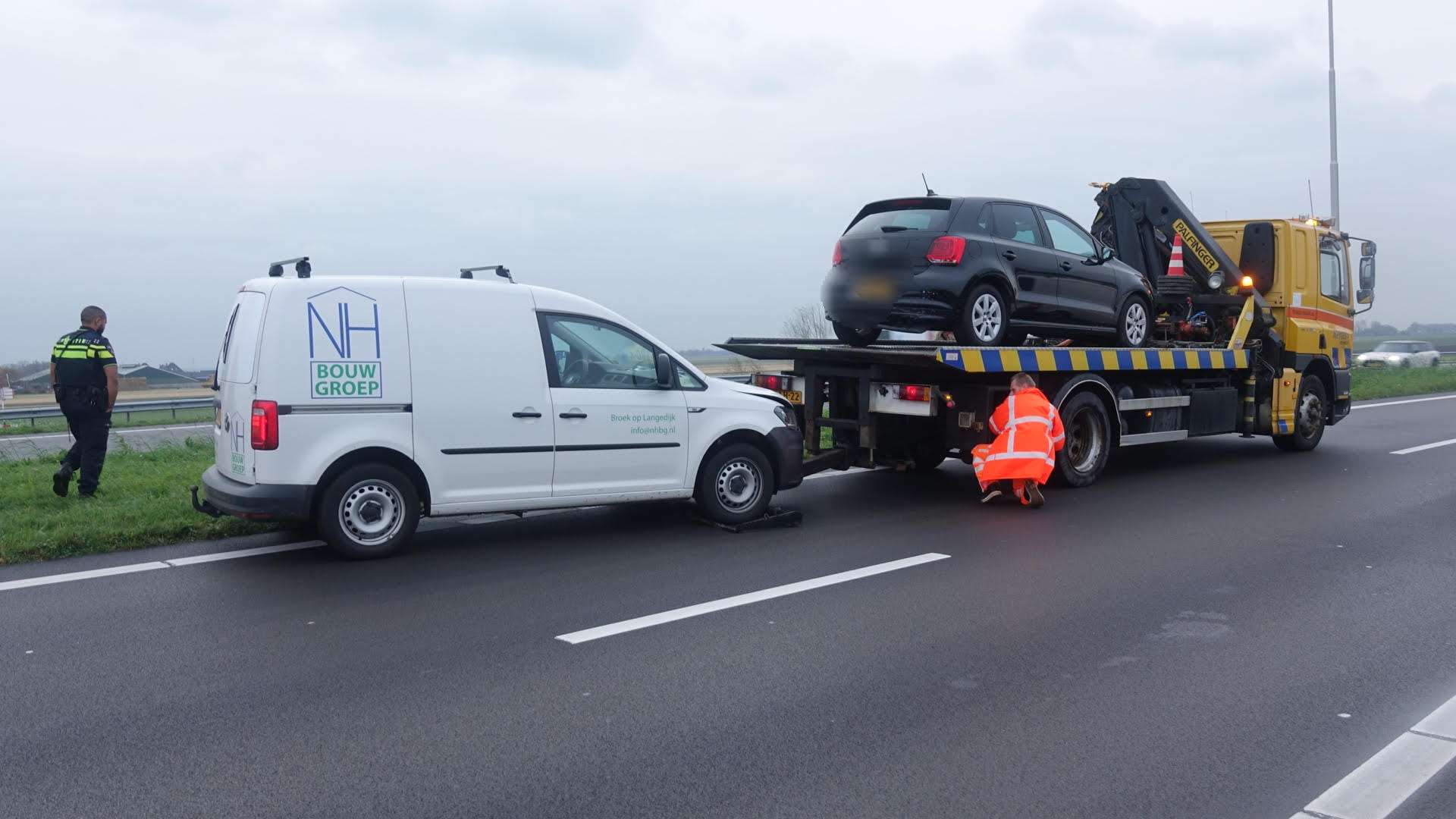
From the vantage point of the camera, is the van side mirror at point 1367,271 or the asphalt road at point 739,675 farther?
the van side mirror at point 1367,271

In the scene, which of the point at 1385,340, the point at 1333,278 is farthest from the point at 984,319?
the point at 1385,340

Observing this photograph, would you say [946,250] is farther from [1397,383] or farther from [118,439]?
[1397,383]

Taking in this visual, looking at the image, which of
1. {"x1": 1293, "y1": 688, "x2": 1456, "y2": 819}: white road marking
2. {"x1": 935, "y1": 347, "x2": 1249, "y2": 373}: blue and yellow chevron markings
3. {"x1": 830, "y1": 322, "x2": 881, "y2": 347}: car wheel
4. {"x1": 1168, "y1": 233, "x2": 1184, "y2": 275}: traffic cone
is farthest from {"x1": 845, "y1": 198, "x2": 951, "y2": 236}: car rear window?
{"x1": 1293, "y1": 688, "x2": 1456, "y2": 819}: white road marking

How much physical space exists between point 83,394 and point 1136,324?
9961mm

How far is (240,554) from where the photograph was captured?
7902 mm

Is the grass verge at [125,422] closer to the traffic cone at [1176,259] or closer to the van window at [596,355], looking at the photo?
the van window at [596,355]

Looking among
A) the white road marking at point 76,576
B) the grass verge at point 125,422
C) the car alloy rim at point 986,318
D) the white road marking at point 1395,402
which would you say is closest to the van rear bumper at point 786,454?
the car alloy rim at point 986,318

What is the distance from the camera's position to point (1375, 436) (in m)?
16.2

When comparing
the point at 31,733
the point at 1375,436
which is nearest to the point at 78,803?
the point at 31,733

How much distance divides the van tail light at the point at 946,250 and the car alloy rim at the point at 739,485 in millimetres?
2682

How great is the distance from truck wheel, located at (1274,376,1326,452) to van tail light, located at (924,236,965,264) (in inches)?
239

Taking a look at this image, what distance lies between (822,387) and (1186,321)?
5.56 meters

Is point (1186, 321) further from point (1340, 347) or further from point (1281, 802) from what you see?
point (1281, 802)

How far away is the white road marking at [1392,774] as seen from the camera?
389 cm
